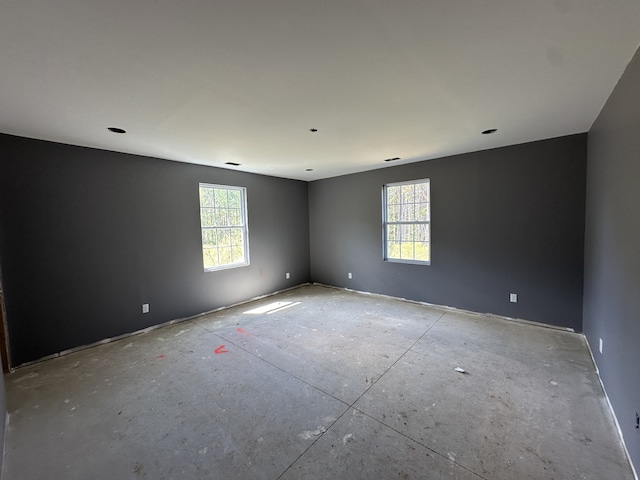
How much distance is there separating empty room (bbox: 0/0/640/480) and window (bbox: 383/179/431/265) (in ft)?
0.13

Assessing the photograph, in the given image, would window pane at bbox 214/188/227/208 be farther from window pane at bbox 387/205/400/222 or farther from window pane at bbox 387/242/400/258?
window pane at bbox 387/242/400/258

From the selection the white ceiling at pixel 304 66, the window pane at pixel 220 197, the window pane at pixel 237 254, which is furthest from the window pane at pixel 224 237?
the white ceiling at pixel 304 66

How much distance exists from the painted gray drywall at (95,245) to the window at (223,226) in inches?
6.0

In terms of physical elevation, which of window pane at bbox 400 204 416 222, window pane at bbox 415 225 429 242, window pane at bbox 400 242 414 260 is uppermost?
window pane at bbox 400 204 416 222

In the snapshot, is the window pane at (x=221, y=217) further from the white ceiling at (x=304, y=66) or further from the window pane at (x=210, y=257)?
the white ceiling at (x=304, y=66)

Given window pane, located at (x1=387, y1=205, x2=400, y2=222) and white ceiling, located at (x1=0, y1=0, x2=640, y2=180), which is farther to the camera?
window pane, located at (x1=387, y1=205, x2=400, y2=222)

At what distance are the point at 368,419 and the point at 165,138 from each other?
126 inches

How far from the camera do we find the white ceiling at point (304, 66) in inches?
46.4

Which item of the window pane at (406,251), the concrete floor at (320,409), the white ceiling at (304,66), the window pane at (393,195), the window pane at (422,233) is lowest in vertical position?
the concrete floor at (320,409)

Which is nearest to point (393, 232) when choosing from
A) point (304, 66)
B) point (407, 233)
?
point (407, 233)

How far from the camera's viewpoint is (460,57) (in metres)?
1.52

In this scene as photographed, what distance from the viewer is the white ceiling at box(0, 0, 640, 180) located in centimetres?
118

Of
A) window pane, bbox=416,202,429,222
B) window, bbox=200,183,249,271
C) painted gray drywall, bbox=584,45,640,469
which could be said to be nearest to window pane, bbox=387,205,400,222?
window pane, bbox=416,202,429,222

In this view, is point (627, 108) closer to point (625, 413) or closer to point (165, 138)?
point (625, 413)
